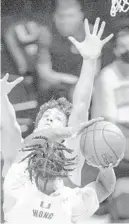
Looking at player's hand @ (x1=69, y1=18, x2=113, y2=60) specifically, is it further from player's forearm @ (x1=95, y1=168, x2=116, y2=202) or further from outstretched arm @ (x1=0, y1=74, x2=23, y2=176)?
player's forearm @ (x1=95, y1=168, x2=116, y2=202)

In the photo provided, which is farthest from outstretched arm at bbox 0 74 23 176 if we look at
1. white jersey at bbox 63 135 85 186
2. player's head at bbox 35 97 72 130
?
white jersey at bbox 63 135 85 186

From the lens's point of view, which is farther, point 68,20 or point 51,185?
point 68,20

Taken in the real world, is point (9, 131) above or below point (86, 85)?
below

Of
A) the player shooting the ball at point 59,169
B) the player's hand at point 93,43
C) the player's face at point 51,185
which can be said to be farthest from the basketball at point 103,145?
the player's hand at point 93,43

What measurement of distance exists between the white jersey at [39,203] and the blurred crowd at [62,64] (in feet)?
0.56

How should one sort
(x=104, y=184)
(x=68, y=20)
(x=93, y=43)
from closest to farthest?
(x=104, y=184), (x=93, y=43), (x=68, y=20)

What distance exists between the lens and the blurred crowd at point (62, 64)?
2557mm

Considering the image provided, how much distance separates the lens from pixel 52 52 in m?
2.63

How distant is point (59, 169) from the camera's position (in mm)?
2299

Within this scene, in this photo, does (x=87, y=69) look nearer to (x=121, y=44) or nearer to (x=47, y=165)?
(x=121, y=44)

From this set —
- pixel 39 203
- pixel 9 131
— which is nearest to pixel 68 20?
pixel 9 131

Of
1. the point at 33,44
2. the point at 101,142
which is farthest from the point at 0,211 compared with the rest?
the point at 33,44

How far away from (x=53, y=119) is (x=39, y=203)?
42cm

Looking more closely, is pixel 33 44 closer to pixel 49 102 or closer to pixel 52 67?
pixel 52 67
